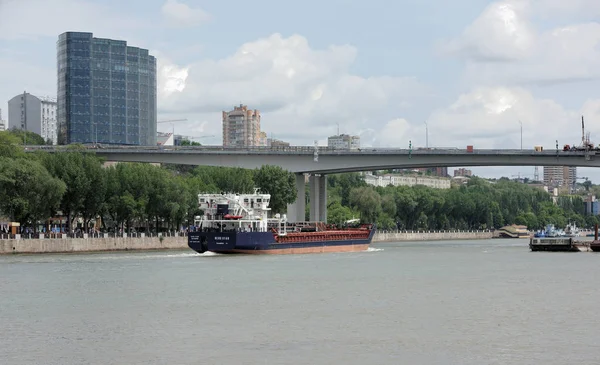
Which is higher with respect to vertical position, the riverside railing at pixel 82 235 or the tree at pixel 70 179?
the tree at pixel 70 179

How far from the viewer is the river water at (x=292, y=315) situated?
41906 millimetres

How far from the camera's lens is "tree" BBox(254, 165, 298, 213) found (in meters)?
138

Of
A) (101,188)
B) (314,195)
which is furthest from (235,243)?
(314,195)

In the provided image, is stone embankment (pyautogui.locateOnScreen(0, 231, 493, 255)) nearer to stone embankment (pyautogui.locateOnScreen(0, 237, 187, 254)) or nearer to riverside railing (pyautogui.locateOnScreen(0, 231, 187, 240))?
stone embankment (pyautogui.locateOnScreen(0, 237, 187, 254))

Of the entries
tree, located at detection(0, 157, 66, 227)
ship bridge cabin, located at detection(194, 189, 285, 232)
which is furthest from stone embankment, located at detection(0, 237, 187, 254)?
ship bridge cabin, located at detection(194, 189, 285, 232)

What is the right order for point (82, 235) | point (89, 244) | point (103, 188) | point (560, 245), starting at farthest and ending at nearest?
point (560, 245), point (103, 188), point (82, 235), point (89, 244)

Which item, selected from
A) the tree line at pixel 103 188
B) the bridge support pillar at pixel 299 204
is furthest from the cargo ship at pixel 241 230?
the bridge support pillar at pixel 299 204

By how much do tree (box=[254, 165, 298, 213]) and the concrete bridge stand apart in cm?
112

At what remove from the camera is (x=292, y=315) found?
173 ft

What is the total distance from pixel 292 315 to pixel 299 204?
3749 inches

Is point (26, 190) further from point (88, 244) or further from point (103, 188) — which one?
point (103, 188)

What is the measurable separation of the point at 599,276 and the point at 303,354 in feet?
136

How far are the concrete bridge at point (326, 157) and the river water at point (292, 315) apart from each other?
4529 cm

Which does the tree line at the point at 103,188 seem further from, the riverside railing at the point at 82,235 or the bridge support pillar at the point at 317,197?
the bridge support pillar at the point at 317,197
